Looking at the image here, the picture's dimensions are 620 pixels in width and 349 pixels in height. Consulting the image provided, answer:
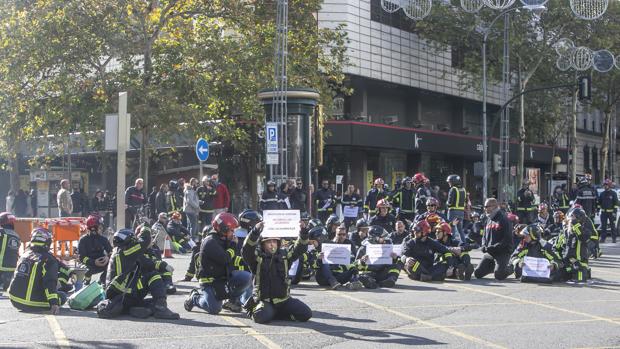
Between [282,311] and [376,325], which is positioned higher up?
[282,311]

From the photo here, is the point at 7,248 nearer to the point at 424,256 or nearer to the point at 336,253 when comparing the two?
the point at 336,253

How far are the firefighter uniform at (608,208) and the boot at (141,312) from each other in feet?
54.8

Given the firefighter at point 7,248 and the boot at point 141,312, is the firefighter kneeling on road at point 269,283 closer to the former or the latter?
the boot at point 141,312

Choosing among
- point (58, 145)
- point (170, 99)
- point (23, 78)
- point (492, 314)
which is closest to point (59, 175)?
point (58, 145)

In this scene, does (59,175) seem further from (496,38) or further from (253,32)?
(496,38)

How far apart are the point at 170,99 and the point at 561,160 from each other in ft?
118

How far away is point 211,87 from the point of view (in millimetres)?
23719

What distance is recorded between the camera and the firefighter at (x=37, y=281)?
10195 mm

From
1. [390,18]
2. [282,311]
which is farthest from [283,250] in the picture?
[390,18]

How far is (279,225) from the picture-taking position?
982cm

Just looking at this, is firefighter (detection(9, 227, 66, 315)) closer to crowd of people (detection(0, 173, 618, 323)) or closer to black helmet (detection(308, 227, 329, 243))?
crowd of people (detection(0, 173, 618, 323))

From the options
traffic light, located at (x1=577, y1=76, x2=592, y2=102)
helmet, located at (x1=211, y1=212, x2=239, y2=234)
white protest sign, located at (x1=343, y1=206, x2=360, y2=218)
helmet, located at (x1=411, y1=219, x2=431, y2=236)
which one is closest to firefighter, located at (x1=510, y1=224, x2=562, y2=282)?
helmet, located at (x1=411, y1=219, x2=431, y2=236)

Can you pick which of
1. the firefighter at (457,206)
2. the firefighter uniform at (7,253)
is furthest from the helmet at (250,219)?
the firefighter at (457,206)

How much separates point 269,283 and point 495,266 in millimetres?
6602
